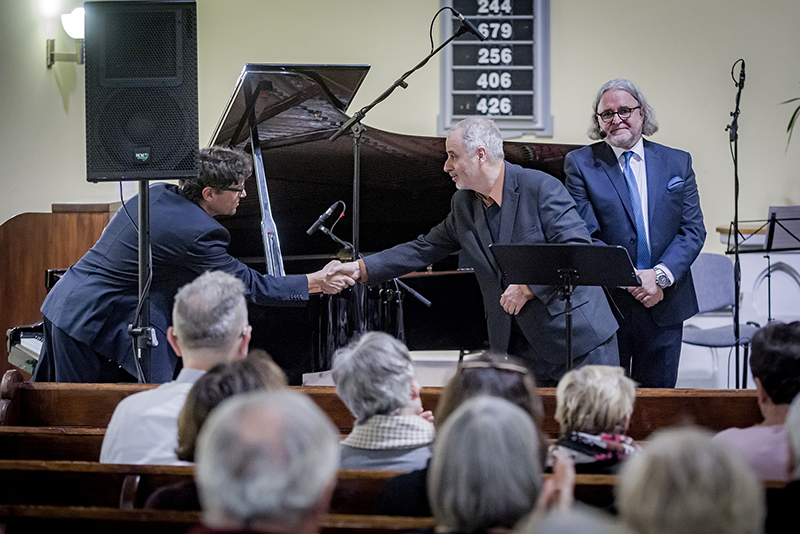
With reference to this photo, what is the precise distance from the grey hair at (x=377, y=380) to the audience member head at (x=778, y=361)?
0.81m

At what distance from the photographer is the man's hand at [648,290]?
119 inches

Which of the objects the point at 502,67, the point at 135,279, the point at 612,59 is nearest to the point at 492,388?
the point at 135,279

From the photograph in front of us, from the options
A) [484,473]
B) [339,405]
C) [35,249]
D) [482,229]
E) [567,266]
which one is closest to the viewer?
[484,473]

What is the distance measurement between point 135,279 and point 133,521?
194 cm

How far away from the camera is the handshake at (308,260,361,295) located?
3.40 metres

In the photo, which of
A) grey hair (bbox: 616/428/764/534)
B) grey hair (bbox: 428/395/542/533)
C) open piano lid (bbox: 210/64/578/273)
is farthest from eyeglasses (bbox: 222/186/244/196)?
grey hair (bbox: 616/428/764/534)

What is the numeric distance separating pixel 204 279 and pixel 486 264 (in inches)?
51.6

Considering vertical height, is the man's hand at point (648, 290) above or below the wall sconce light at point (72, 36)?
below

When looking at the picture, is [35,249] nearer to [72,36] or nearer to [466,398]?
[72,36]

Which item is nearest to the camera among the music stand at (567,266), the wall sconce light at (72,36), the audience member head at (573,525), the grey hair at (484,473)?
the audience member head at (573,525)

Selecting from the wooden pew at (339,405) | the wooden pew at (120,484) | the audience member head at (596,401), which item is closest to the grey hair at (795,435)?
the wooden pew at (120,484)

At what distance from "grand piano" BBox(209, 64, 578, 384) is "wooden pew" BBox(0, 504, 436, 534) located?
2.12 m

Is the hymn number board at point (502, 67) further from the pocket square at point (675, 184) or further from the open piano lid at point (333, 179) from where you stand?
the pocket square at point (675, 184)

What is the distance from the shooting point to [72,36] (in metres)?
5.94
